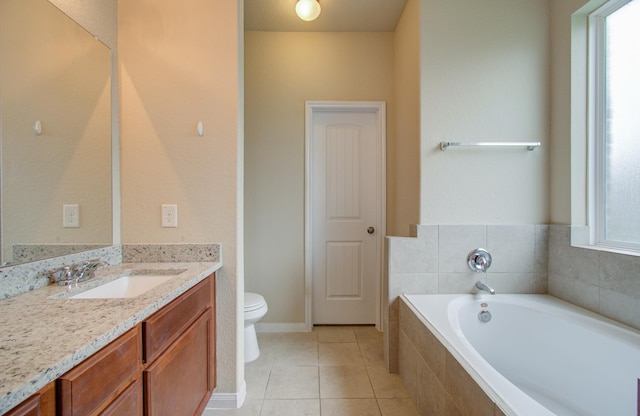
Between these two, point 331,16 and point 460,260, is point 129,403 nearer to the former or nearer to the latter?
point 460,260

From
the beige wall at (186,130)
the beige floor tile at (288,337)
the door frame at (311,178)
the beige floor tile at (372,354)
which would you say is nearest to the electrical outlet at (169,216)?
the beige wall at (186,130)

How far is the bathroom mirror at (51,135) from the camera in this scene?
948 millimetres

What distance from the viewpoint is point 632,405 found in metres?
1.10

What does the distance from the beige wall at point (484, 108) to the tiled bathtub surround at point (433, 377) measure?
0.72m

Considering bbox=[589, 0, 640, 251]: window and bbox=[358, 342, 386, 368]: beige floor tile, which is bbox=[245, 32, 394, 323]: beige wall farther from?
bbox=[589, 0, 640, 251]: window

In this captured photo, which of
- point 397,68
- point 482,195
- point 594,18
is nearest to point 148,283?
point 482,195

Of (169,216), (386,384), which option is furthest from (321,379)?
(169,216)

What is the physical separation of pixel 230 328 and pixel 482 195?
1828 millimetres

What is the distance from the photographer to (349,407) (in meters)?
1.47

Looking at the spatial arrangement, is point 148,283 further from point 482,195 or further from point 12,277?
point 482,195

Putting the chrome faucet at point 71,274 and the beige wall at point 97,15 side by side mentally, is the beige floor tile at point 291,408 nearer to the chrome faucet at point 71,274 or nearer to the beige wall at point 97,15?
the chrome faucet at point 71,274

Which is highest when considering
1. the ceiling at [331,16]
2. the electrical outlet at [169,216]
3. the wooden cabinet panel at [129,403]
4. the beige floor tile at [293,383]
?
the ceiling at [331,16]

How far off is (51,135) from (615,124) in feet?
9.46

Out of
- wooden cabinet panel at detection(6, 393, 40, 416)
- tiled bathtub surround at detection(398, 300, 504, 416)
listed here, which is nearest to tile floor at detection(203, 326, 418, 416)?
tiled bathtub surround at detection(398, 300, 504, 416)
